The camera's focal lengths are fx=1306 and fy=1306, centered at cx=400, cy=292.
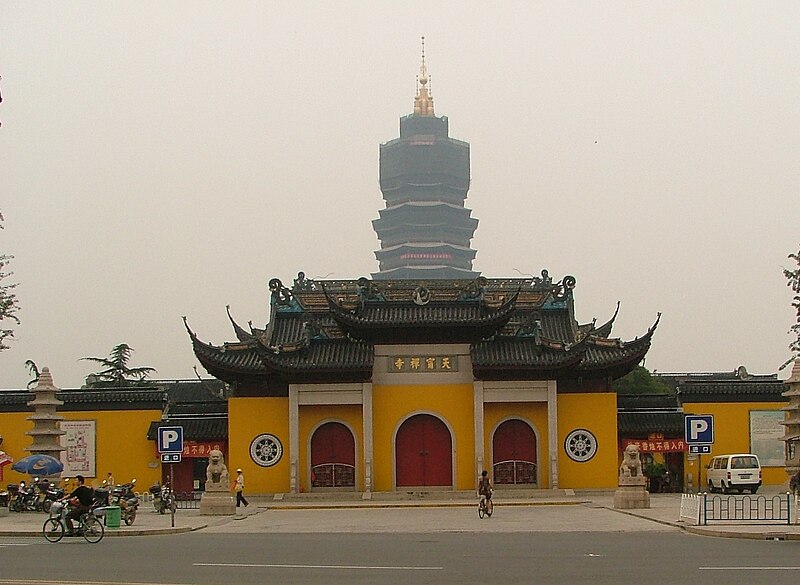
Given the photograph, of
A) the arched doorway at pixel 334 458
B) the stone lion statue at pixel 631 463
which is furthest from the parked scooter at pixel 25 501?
the stone lion statue at pixel 631 463

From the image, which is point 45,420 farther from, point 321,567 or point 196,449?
point 321,567

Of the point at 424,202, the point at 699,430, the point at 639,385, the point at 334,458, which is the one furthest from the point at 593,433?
the point at 424,202

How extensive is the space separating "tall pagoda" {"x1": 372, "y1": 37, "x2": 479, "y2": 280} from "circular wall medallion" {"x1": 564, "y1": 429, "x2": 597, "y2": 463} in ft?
325

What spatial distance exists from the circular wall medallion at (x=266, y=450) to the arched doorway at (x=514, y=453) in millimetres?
7238

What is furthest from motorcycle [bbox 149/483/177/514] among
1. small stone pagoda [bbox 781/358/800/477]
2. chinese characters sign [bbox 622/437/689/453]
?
small stone pagoda [bbox 781/358/800/477]

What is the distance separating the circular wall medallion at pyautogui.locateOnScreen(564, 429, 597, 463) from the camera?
4356 centimetres

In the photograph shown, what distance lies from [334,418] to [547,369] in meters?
7.29

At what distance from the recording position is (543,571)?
59.9ft

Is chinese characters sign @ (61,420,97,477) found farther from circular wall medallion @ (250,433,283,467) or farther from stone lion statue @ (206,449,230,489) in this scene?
stone lion statue @ (206,449,230,489)

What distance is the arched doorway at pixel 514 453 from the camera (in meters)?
43.2

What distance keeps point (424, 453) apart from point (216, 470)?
10.5 metres

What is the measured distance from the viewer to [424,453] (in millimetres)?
43344

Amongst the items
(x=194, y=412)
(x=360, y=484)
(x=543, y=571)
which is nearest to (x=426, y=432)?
(x=360, y=484)

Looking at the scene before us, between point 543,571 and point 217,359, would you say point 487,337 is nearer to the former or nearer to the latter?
point 217,359
